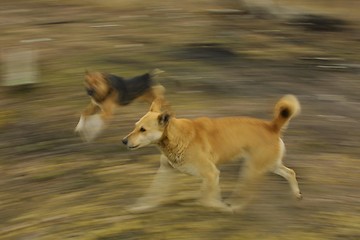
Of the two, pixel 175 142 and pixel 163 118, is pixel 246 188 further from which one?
pixel 163 118

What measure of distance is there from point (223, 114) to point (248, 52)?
126 inches

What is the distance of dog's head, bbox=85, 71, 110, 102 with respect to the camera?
28.0 ft

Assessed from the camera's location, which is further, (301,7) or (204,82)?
(301,7)

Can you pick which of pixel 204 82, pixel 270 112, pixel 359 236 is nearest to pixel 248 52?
pixel 204 82

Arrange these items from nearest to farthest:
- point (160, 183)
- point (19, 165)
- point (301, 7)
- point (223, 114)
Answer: point (160, 183) → point (19, 165) → point (223, 114) → point (301, 7)

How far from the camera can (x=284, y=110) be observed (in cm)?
645

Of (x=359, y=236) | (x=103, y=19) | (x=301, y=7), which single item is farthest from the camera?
(x=301, y=7)

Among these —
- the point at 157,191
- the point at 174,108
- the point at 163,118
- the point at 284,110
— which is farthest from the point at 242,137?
the point at 174,108

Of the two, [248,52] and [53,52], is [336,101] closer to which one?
[248,52]

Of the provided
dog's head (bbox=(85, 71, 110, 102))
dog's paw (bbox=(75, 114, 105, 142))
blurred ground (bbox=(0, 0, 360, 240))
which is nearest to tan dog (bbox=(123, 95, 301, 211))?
blurred ground (bbox=(0, 0, 360, 240))

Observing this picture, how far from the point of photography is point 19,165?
7.88 meters

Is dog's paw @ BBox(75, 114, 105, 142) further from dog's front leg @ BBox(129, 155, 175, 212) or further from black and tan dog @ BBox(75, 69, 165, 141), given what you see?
dog's front leg @ BBox(129, 155, 175, 212)

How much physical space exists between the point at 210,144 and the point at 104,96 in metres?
2.48

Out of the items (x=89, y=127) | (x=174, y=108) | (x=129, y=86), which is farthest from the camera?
(x=174, y=108)
